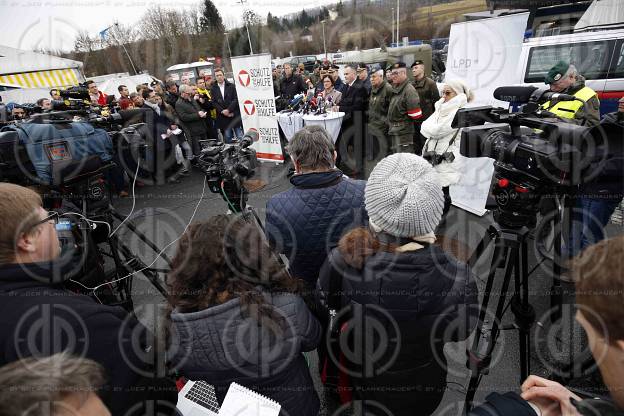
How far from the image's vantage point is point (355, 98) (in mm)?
5824

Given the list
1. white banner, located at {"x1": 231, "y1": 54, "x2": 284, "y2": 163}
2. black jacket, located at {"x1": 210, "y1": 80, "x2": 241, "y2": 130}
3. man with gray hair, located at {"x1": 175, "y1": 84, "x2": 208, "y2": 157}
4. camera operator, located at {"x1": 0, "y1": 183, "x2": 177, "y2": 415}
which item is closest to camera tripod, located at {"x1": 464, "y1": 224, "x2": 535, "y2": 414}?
camera operator, located at {"x1": 0, "y1": 183, "x2": 177, "y2": 415}

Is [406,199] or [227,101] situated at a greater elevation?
[227,101]

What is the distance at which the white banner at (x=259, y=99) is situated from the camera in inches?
245

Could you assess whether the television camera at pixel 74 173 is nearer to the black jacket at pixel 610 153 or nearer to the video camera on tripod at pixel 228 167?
the video camera on tripod at pixel 228 167

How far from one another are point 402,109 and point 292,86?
4339 mm

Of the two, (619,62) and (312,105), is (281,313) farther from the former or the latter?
(619,62)

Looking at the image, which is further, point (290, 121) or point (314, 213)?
point (290, 121)

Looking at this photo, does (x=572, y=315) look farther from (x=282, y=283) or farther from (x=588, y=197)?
(x=282, y=283)

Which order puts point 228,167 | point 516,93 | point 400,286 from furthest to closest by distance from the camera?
point 228,167
point 516,93
point 400,286

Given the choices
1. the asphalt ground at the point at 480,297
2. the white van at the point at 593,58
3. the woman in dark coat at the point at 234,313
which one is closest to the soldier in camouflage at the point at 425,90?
the white van at the point at 593,58

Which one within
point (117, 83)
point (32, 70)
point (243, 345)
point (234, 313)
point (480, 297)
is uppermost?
point (32, 70)

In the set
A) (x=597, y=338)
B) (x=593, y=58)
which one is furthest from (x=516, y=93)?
(x=593, y=58)

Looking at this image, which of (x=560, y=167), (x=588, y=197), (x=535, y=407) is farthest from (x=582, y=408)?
(x=588, y=197)

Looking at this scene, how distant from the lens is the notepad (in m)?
0.89
